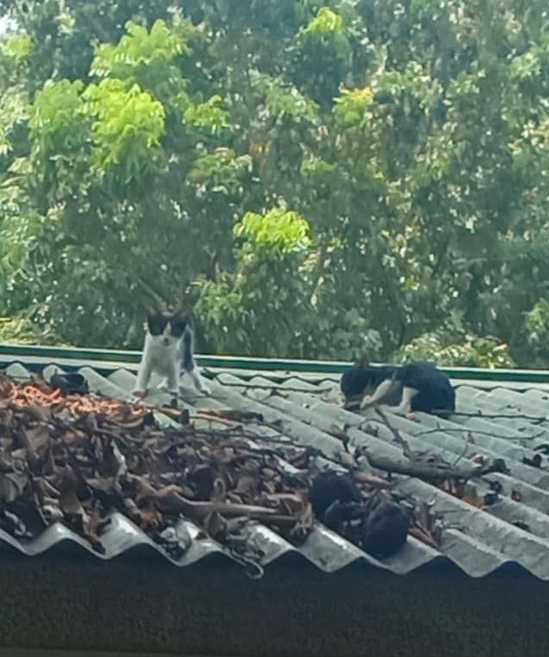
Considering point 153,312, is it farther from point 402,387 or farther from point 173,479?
point 402,387

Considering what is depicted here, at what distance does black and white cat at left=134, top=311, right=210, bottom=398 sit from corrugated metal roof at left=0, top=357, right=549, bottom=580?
20mm

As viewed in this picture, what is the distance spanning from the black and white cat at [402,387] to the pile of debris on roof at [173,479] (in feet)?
0.37

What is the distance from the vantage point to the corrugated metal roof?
1514 millimetres

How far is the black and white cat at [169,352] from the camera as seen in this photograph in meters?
1.66

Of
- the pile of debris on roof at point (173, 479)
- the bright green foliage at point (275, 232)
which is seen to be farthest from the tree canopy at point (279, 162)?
the pile of debris on roof at point (173, 479)

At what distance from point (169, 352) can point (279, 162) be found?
0.30m

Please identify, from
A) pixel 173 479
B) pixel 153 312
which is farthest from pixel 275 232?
pixel 173 479

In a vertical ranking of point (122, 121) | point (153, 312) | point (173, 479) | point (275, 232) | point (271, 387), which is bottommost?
point (173, 479)

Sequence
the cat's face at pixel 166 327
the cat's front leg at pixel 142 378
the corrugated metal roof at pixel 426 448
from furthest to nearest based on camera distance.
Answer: the cat's front leg at pixel 142 378
the cat's face at pixel 166 327
the corrugated metal roof at pixel 426 448

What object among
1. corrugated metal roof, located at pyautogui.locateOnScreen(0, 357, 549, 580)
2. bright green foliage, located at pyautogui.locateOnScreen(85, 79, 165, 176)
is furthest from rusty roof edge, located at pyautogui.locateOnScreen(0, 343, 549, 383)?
bright green foliage, located at pyautogui.locateOnScreen(85, 79, 165, 176)

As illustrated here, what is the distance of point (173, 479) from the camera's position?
165cm

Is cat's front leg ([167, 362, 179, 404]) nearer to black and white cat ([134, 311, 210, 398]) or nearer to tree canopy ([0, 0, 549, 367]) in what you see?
black and white cat ([134, 311, 210, 398])

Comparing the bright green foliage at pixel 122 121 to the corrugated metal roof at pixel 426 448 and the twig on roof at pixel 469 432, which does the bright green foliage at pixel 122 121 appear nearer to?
the corrugated metal roof at pixel 426 448

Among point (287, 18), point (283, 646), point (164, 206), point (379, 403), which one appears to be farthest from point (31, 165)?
point (283, 646)
